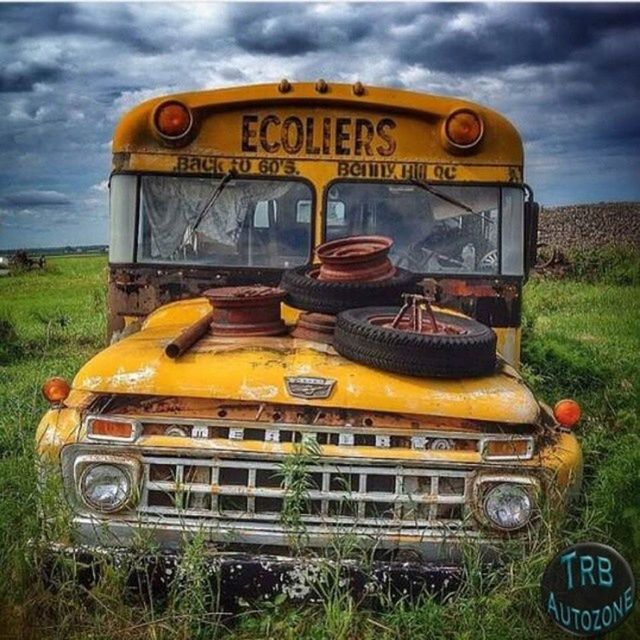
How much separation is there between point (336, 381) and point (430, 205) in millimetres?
1088

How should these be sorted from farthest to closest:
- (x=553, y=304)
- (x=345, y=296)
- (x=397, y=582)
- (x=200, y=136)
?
(x=553, y=304)
(x=200, y=136)
(x=345, y=296)
(x=397, y=582)

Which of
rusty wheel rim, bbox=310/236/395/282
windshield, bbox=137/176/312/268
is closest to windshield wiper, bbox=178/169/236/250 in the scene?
windshield, bbox=137/176/312/268

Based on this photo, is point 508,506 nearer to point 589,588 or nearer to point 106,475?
point 589,588

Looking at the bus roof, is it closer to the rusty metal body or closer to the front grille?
the rusty metal body

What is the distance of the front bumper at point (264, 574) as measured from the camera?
2.29m

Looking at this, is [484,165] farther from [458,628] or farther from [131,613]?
[131,613]

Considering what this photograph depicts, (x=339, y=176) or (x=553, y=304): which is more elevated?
(x=339, y=176)

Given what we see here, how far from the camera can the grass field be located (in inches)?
91.0

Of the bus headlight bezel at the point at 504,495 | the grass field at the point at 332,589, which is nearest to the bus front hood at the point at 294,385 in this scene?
the bus headlight bezel at the point at 504,495

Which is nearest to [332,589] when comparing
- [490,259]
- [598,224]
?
[598,224]

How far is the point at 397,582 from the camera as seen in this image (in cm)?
232

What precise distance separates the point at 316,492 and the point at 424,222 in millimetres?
1282

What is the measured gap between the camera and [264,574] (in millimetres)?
2293

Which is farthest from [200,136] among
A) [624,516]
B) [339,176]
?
[624,516]
